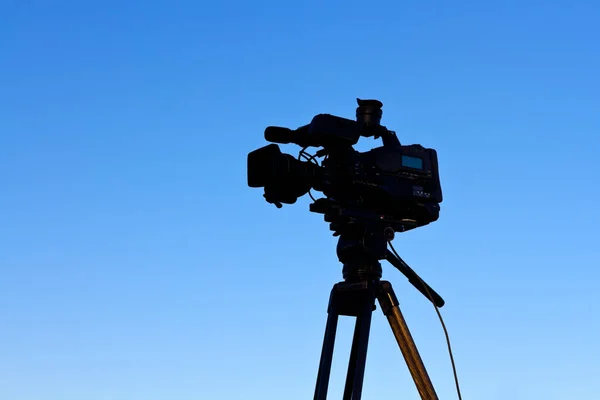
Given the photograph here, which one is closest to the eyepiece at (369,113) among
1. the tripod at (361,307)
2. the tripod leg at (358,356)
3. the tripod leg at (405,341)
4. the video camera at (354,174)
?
the video camera at (354,174)

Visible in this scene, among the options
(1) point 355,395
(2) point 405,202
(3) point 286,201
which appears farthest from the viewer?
(2) point 405,202

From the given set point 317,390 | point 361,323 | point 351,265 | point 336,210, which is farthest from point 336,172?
point 317,390

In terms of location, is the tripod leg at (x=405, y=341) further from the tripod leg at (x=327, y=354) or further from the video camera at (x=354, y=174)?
the video camera at (x=354, y=174)

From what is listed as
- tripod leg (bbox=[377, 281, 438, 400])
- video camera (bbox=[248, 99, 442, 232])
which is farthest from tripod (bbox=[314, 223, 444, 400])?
video camera (bbox=[248, 99, 442, 232])

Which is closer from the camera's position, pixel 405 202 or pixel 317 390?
pixel 317 390

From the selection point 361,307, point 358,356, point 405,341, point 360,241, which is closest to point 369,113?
point 360,241

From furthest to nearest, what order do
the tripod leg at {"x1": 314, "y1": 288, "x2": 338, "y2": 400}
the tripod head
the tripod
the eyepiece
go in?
the eyepiece < the tripod head < the tripod < the tripod leg at {"x1": 314, "y1": 288, "x2": 338, "y2": 400}

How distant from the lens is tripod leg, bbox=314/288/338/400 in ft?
19.7

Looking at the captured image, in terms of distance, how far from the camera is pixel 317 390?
237 inches

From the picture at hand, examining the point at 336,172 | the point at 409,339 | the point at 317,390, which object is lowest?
the point at 317,390

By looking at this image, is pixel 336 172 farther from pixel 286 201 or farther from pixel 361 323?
pixel 361 323

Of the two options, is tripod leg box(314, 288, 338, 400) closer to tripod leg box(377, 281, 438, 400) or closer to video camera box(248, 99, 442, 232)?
tripod leg box(377, 281, 438, 400)

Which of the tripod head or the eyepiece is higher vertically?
the eyepiece

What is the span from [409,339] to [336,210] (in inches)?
41.9
